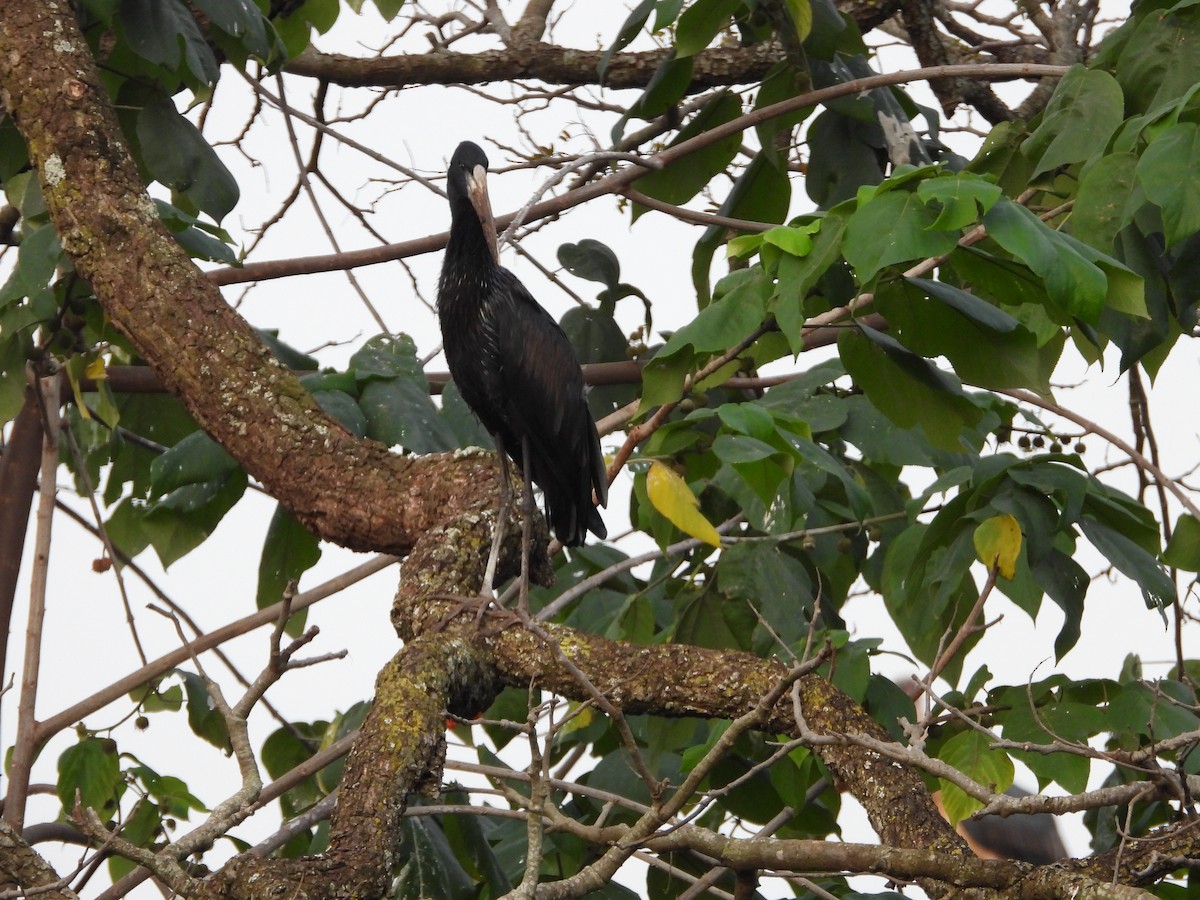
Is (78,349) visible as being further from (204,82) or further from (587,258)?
(587,258)

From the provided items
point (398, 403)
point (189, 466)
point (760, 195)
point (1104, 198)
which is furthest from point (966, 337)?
point (189, 466)

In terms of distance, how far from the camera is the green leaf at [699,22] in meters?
3.06

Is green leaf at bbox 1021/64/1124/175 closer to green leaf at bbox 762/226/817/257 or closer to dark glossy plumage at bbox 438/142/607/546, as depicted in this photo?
green leaf at bbox 762/226/817/257

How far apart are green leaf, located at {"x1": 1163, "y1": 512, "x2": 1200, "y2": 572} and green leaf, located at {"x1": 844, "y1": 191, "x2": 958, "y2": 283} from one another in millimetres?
1233

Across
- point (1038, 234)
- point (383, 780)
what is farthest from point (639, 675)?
point (1038, 234)

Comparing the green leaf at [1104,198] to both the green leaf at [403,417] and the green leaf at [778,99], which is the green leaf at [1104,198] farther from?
the green leaf at [403,417]

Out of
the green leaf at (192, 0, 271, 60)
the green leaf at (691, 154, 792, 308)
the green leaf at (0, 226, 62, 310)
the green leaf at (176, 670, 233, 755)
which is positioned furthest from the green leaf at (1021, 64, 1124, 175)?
the green leaf at (176, 670, 233, 755)

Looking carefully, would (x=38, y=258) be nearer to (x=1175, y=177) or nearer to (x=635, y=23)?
(x=635, y=23)

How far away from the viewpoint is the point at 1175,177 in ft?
7.02

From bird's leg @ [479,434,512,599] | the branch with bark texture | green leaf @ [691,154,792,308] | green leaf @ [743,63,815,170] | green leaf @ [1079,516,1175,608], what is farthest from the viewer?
green leaf @ [691,154,792,308]

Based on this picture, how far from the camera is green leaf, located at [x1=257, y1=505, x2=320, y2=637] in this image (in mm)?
3416

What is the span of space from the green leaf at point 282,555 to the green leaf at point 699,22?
1.62 meters

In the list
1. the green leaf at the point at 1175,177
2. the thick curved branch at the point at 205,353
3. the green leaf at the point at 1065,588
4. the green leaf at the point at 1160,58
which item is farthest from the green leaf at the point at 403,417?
the green leaf at the point at 1160,58

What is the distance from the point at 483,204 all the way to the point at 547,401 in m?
0.61
